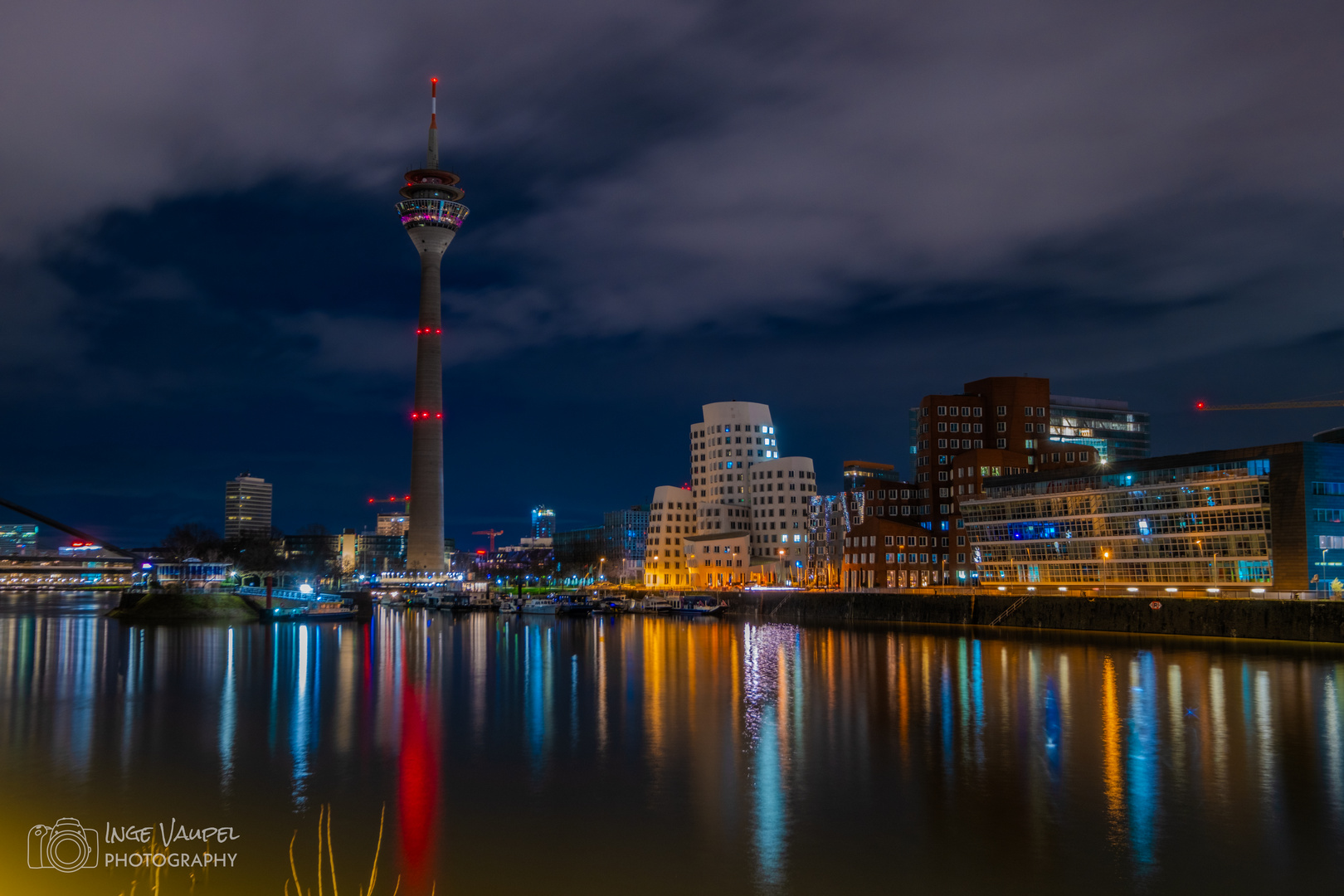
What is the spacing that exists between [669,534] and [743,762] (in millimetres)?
144901

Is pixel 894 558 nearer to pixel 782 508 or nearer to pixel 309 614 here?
pixel 782 508

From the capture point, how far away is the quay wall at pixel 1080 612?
68750 mm

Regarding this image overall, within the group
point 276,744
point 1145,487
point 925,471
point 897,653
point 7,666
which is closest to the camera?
point 276,744

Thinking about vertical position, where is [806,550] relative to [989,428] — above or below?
below

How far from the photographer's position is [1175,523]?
88.2m

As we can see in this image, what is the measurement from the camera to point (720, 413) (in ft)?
611

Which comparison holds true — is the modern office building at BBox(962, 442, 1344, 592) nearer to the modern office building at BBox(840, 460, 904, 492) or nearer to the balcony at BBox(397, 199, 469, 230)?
the modern office building at BBox(840, 460, 904, 492)

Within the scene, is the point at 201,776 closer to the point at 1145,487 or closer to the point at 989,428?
the point at 1145,487

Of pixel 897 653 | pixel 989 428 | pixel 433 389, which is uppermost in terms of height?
pixel 433 389

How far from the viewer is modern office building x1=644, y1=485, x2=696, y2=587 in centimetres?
17300

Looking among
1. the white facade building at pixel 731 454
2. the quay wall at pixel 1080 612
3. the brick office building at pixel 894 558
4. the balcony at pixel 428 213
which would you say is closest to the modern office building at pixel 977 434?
the brick office building at pixel 894 558

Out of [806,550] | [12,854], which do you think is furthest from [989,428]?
[12,854]

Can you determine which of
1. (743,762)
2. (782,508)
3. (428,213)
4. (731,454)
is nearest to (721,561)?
(782,508)

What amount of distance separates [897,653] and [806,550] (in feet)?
313
